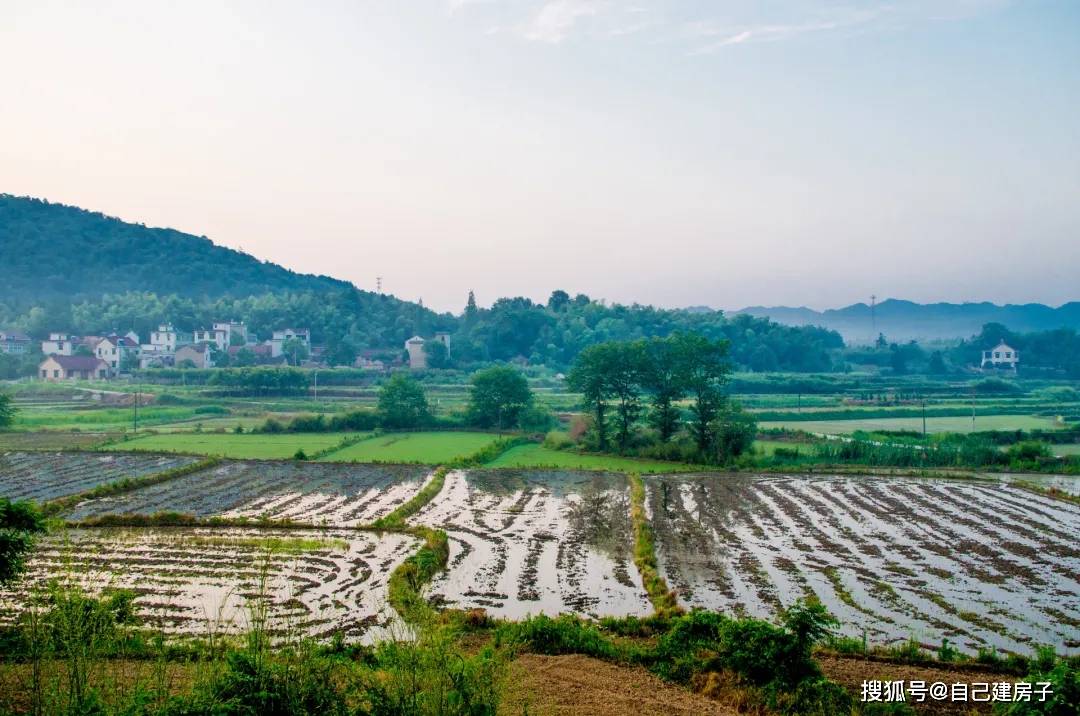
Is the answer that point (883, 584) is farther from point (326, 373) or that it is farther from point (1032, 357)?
point (1032, 357)

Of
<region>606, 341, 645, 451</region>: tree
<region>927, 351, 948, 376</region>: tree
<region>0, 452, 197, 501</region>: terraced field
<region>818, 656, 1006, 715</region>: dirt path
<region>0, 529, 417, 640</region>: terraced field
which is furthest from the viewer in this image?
<region>927, 351, 948, 376</region>: tree

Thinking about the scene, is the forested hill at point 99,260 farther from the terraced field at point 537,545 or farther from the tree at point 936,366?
the terraced field at point 537,545

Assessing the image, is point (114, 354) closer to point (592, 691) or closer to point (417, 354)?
point (417, 354)

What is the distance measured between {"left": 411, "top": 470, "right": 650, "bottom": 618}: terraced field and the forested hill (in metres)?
114

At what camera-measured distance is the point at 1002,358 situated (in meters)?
96.9

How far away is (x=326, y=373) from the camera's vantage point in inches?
2638

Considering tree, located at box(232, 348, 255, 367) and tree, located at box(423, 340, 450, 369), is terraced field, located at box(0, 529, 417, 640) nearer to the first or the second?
tree, located at box(232, 348, 255, 367)

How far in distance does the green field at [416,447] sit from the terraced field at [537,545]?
477 centimetres

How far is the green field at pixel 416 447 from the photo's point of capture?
31.4 m

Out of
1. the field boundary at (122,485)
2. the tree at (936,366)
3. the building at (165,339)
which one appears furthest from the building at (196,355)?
the tree at (936,366)

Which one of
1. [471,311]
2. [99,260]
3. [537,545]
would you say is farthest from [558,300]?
[537,545]

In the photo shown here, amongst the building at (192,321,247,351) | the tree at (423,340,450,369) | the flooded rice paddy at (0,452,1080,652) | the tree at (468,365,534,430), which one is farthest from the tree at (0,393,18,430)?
the tree at (423,340,450,369)

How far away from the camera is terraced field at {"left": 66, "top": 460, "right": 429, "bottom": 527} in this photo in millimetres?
20266

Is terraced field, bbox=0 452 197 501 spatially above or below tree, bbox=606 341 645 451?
below
